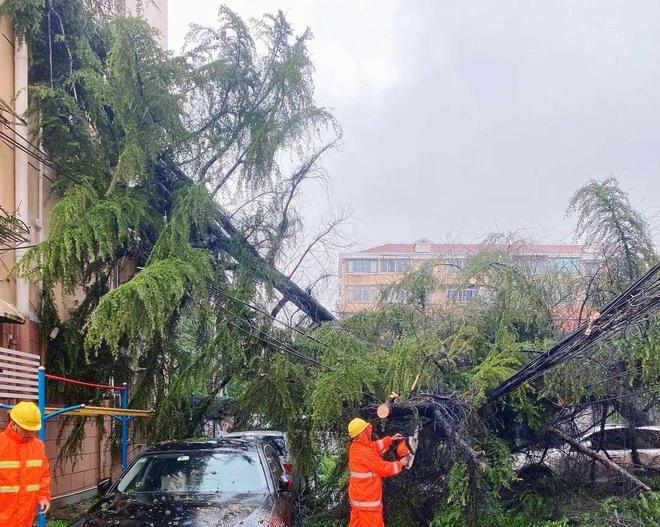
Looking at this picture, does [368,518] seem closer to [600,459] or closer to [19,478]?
[600,459]

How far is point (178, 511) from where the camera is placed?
571cm

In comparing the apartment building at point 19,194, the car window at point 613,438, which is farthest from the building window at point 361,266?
the apartment building at point 19,194

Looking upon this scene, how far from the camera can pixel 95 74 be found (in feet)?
30.7

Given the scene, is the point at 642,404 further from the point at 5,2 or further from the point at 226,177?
the point at 5,2

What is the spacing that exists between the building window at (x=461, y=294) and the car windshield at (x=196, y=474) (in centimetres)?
362

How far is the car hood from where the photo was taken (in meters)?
5.45

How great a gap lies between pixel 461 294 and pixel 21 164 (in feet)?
20.9

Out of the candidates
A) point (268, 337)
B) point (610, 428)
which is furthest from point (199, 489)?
point (610, 428)

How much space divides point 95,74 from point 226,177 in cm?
233

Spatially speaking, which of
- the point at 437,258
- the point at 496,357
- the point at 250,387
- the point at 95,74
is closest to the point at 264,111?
the point at 95,74

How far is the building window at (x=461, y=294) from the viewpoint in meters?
8.90

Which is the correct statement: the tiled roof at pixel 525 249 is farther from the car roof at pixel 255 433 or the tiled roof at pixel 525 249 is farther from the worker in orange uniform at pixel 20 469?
the worker in orange uniform at pixel 20 469

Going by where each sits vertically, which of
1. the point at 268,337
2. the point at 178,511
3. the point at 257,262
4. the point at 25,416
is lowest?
the point at 178,511

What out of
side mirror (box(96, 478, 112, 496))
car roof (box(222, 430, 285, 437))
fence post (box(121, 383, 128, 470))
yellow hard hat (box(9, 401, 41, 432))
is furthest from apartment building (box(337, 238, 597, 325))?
yellow hard hat (box(9, 401, 41, 432))
